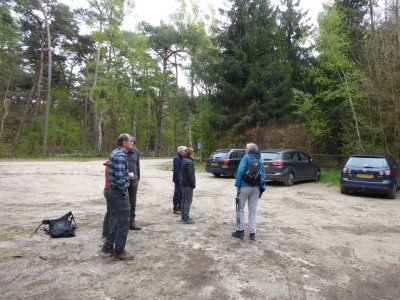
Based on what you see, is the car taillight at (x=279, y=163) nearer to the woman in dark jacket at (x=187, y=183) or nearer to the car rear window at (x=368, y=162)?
the car rear window at (x=368, y=162)

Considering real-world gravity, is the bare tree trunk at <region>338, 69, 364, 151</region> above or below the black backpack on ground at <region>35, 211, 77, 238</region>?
above

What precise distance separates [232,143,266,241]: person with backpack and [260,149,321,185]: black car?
839 cm

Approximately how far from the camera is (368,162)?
1202cm

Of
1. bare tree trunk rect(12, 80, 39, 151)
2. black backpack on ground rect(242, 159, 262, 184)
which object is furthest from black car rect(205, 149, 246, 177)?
bare tree trunk rect(12, 80, 39, 151)

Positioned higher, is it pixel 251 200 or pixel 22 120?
pixel 22 120

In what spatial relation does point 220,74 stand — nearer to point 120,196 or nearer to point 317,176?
point 317,176

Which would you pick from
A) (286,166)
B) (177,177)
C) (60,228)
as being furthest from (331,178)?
(60,228)

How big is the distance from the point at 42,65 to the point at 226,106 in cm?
1898

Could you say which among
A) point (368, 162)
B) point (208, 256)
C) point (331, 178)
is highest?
point (368, 162)

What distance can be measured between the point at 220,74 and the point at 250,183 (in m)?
20.9

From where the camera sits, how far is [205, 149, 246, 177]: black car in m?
17.2

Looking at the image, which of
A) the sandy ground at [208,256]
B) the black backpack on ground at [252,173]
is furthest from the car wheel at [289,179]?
the black backpack on ground at [252,173]

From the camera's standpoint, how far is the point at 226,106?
2623 cm

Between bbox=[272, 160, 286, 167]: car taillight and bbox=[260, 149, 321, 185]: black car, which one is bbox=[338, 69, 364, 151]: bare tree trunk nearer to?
bbox=[260, 149, 321, 185]: black car
